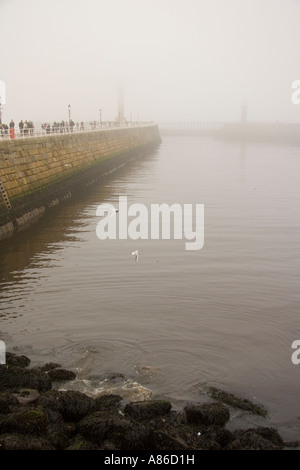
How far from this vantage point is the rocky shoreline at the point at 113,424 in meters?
7.11

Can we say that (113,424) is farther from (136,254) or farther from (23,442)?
(136,254)

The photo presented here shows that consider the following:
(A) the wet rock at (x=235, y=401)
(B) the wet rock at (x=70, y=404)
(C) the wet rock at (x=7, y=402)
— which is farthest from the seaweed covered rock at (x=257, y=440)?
(C) the wet rock at (x=7, y=402)

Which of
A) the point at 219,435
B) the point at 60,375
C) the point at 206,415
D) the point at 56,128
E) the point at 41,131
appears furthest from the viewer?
the point at 56,128

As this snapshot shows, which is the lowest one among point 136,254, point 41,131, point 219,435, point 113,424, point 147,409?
point 219,435

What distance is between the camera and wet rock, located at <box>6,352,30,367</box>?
9.62 meters

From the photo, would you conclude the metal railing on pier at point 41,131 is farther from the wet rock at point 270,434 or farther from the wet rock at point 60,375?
the wet rock at point 270,434

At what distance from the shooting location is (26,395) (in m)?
8.28

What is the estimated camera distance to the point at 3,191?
20047mm

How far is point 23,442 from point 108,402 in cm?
174

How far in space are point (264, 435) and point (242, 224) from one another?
15.4 metres

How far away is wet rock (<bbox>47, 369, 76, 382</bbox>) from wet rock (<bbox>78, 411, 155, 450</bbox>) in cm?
195

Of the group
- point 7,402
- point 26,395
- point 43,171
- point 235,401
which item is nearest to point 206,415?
point 235,401

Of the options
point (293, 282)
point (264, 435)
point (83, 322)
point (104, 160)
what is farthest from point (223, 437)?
point (104, 160)

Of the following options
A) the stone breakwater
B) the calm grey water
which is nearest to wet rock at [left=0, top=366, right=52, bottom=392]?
the calm grey water
